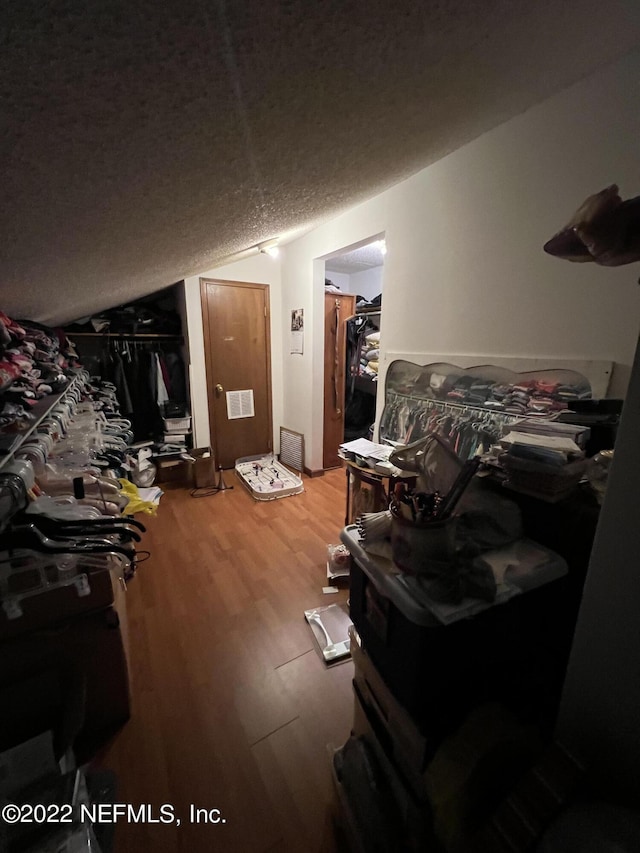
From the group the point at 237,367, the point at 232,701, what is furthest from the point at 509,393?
the point at 237,367

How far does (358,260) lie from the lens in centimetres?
385

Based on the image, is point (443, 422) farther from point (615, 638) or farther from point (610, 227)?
point (615, 638)

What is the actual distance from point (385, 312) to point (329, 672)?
209 cm

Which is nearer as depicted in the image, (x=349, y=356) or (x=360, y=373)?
(x=360, y=373)

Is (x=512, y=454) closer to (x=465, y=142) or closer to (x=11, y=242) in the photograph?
(x=11, y=242)

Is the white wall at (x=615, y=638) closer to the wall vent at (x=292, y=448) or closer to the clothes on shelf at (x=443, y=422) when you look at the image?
the clothes on shelf at (x=443, y=422)

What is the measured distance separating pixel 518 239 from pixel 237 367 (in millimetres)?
2825

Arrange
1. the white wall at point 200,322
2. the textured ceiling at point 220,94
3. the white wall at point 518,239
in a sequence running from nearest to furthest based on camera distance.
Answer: the textured ceiling at point 220,94 < the white wall at point 518,239 < the white wall at point 200,322

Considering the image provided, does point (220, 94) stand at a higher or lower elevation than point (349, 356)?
higher

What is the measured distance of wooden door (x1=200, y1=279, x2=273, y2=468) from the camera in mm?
3391

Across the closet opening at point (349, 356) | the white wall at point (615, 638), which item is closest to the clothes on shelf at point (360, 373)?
the closet opening at point (349, 356)

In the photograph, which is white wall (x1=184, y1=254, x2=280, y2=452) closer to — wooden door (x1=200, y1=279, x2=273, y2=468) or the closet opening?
wooden door (x1=200, y1=279, x2=273, y2=468)

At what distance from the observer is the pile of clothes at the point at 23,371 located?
1.07 metres

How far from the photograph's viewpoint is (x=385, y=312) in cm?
224
